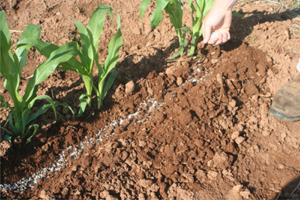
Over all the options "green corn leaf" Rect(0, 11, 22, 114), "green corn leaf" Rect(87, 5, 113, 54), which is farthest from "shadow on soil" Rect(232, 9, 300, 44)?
"green corn leaf" Rect(0, 11, 22, 114)

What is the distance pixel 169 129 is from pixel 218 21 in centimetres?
91

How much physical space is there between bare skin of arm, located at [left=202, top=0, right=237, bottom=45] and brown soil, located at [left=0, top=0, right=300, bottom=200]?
0.26 meters

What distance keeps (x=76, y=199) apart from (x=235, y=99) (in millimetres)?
1401

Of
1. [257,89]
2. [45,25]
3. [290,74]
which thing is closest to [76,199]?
[257,89]

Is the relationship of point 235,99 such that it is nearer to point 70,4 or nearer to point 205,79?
point 205,79

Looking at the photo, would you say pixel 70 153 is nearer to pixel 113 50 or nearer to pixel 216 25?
pixel 113 50

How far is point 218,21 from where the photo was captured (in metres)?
2.15

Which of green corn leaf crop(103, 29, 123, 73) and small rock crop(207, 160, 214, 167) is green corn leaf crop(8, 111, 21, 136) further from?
small rock crop(207, 160, 214, 167)

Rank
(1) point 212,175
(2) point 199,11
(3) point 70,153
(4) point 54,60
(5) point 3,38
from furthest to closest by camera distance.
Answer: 1. (2) point 199,11
2. (3) point 70,153
3. (1) point 212,175
4. (4) point 54,60
5. (5) point 3,38

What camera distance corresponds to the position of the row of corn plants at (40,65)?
5.42ft

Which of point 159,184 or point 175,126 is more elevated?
point 175,126

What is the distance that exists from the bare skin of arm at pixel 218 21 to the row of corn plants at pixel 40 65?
27.5 inches

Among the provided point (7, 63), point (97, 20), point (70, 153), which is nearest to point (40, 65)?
point (7, 63)

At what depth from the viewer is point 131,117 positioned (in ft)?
6.95
